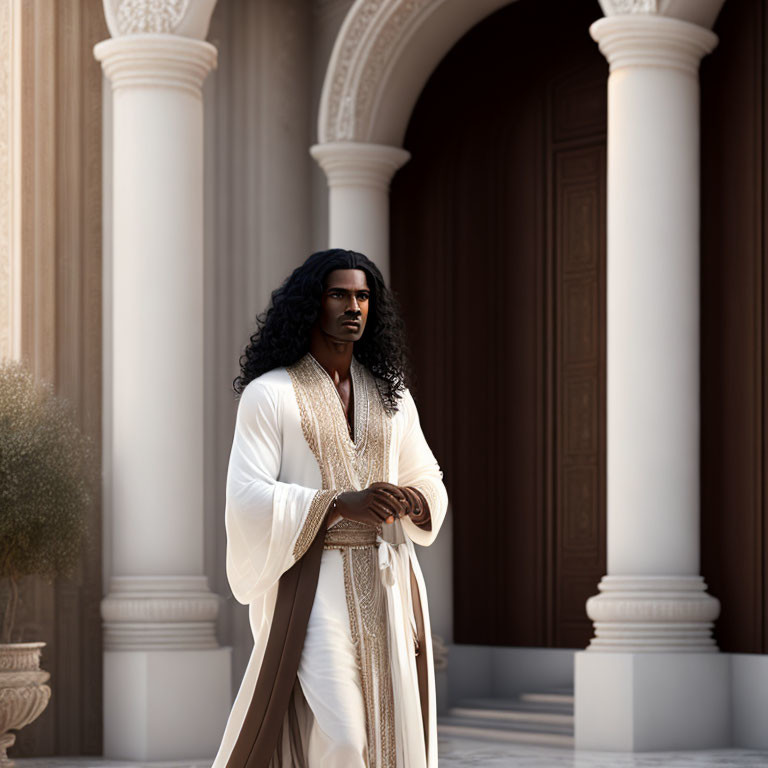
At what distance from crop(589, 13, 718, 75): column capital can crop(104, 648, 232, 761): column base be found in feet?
12.8

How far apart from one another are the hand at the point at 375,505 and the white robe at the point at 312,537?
11 cm

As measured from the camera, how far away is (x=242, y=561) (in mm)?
4188

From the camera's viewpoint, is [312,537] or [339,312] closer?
[312,537]

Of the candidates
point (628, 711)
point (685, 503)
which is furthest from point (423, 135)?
point (628, 711)

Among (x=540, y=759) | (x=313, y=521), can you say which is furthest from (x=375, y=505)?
(x=540, y=759)

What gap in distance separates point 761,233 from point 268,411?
5073mm

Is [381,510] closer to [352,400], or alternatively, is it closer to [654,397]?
[352,400]

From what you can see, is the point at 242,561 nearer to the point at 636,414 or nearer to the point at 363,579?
the point at 363,579

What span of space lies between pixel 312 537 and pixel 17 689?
14.5 feet

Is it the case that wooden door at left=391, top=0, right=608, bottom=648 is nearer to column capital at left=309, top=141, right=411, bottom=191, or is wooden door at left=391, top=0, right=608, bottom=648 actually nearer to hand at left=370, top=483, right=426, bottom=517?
column capital at left=309, top=141, right=411, bottom=191

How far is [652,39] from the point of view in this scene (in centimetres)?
831

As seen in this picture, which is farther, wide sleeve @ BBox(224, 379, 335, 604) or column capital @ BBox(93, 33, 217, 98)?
column capital @ BBox(93, 33, 217, 98)

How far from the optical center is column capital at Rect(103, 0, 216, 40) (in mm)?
9047

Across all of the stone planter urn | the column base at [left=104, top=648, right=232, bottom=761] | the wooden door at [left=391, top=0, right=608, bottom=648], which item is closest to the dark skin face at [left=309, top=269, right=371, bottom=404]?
the stone planter urn
